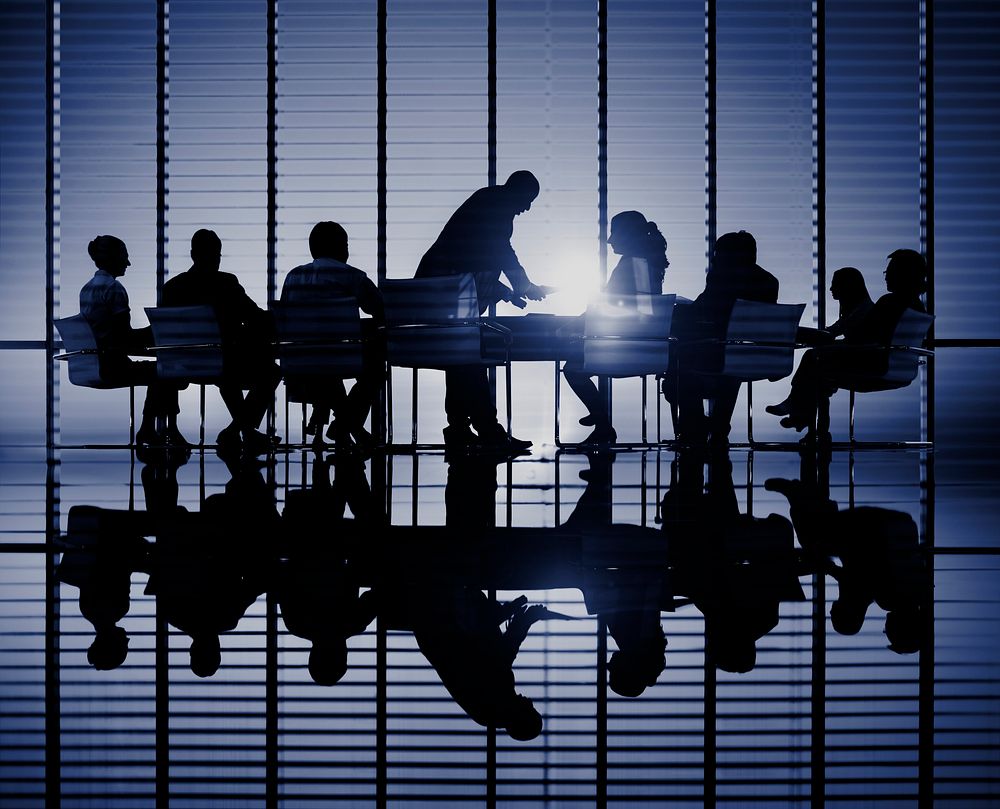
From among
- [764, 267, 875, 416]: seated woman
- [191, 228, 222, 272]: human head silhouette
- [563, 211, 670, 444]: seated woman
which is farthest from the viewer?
[764, 267, 875, 416]: seated woman

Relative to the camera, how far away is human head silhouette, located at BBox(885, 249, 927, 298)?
528 cm

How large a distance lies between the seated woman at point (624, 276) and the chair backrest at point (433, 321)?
23.9 inches

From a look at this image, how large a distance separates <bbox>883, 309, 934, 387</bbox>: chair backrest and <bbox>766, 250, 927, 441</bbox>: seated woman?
32 millimetres

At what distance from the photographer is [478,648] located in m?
1.17

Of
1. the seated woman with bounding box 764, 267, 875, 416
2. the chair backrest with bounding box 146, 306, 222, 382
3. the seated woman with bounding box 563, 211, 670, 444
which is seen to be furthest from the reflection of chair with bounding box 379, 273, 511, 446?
the seated woman with bounding box 764, 267, 875, 416

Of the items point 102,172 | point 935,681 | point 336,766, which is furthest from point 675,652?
point 102,172

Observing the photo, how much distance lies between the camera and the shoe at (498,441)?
16.2ft

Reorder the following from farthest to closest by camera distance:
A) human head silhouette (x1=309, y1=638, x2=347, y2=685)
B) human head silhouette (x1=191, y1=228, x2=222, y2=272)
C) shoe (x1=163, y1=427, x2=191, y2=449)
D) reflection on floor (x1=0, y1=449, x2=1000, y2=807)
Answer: shoe (x1=163, y1=427, x2=191, y2=449)
human head silhouette (x1=191, y1=228, x2=222, y2=272)
human head silhouette (x1=309, y1=638, x2=347, y2=685)
reflection on floor (x1=0, y1=449, x2=1000, y2=807)

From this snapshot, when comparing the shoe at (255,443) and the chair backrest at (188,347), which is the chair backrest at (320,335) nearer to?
the chair backrest at (188,347)

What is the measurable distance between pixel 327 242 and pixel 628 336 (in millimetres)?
1373

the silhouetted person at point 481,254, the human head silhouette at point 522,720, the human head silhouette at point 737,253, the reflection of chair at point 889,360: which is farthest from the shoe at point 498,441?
the human head silhouette at point 522,720

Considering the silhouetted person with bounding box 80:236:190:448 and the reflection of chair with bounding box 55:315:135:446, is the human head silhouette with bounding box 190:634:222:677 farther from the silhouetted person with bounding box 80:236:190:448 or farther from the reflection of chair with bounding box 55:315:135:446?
the reflection of chair with bounding box 55:315:135:446

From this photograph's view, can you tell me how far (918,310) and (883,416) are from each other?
1.75 metres

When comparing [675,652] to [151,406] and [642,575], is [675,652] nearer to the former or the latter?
[642,575]
